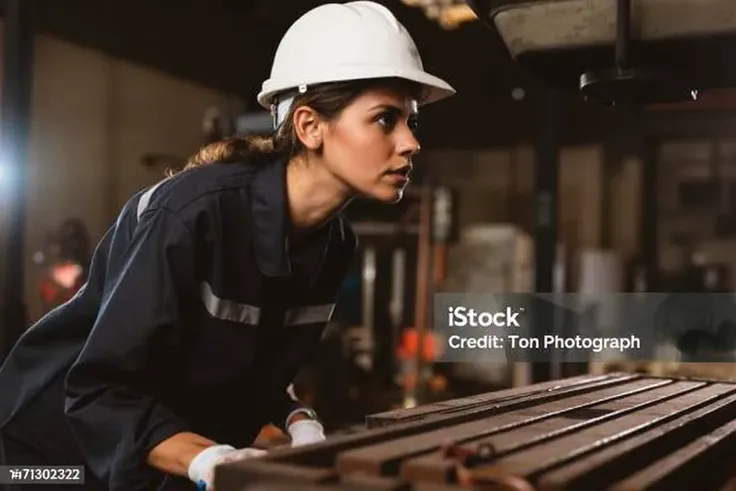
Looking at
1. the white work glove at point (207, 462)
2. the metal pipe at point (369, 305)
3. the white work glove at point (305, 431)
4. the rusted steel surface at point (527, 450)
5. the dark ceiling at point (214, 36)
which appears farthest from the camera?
the metal pipe at point (369, 305)

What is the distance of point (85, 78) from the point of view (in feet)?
6.60

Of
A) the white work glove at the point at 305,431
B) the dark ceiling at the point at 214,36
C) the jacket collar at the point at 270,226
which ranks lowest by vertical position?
the white work glove at the point at 305,431

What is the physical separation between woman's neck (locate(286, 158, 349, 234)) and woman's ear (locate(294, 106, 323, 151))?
23 millimetres

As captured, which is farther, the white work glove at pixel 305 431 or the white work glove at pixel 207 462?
the white work glove at pixel 305 431

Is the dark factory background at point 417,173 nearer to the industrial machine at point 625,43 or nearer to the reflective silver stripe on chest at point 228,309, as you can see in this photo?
the industrial machine at point 625,43

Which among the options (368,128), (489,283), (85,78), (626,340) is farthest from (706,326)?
(489,283)

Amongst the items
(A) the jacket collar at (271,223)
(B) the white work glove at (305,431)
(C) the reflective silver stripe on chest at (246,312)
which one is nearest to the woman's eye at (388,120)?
(A) the jacket collar at (271,223)

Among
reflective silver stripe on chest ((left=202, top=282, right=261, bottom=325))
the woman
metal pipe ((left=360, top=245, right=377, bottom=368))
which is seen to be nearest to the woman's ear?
the woman

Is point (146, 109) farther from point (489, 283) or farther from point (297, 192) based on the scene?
point (489, 283)

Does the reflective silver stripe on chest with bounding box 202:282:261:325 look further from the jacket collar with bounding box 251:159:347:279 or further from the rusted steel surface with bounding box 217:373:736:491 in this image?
the rusted steel surface with bounding box 217:373:736:491

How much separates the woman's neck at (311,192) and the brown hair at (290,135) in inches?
1.0

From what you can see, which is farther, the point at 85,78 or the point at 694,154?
the point at 694,154

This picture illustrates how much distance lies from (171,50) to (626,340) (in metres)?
1.16

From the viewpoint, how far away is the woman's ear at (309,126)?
0.90 m
